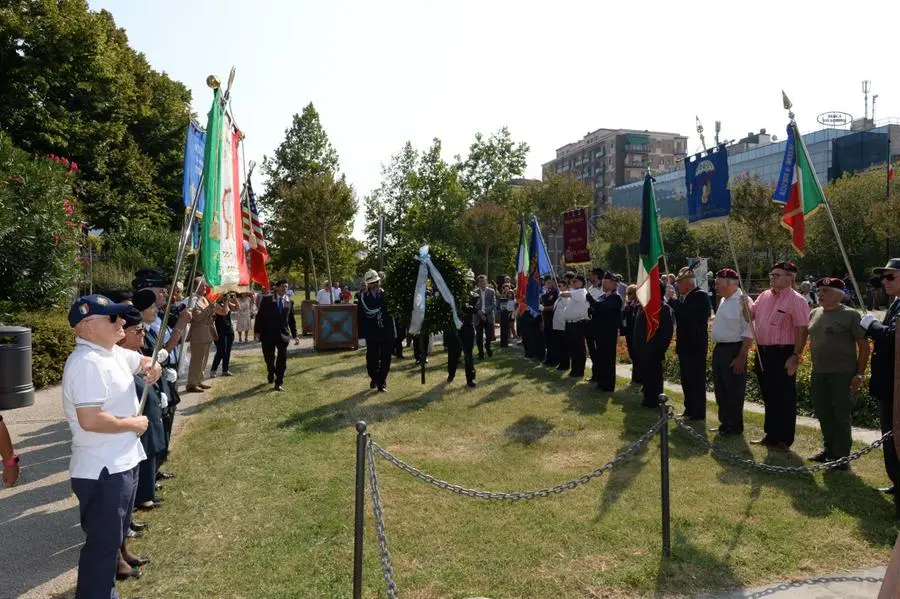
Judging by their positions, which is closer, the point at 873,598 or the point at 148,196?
the point at 873,598

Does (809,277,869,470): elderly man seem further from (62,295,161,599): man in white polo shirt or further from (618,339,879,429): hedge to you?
(62,295,161,599): man in white polo shirt

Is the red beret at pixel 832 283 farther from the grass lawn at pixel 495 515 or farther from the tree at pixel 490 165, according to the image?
the tree at pixel 490 165

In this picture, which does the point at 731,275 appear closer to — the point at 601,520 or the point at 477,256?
the point at 601,520

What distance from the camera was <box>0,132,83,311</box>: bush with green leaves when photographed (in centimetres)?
1370

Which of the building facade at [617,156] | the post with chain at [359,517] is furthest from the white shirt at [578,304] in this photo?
the building facade at [617,156]

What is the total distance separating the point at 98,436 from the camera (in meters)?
3.58

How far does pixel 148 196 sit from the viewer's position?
93.2ft

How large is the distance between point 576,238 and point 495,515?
13.3 m

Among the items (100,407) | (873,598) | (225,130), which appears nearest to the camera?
(100,407)

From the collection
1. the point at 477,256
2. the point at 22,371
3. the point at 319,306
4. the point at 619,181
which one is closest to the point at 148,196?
the point at 319,306

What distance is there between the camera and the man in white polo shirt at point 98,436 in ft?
11.4

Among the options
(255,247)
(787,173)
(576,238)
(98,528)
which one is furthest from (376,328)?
(576,238)

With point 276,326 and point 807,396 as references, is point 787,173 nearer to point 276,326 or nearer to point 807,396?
point 807,396

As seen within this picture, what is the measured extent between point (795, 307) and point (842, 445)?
1.60m
